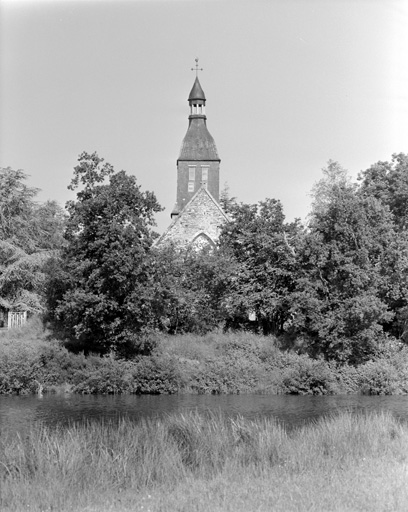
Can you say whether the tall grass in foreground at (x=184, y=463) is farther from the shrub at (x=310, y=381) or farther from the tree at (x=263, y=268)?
the tree at (x=263, y=268)

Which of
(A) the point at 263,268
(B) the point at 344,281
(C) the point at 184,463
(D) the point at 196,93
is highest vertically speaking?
(D) the point at 196,93

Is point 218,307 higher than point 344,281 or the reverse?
the reverse

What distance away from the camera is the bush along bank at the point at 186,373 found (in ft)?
100

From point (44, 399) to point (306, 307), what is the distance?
1325cm

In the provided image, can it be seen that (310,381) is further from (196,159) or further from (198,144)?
(198,144)

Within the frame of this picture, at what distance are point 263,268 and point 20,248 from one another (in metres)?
17.0

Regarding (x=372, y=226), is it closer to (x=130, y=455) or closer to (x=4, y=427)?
(x=4, y=427)

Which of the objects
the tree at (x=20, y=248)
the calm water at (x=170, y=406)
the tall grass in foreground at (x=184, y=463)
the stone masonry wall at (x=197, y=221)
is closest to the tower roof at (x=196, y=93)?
the stone masonry wall at (x=197, y=221)

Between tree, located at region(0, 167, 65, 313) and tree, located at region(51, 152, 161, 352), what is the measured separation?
8.50m

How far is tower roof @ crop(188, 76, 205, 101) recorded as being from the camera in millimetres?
67000

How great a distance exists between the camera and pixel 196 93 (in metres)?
67.1

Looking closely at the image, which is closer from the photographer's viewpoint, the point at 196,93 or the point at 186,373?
the point at 186,373

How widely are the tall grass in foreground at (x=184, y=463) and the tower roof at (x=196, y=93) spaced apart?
55.6 meters

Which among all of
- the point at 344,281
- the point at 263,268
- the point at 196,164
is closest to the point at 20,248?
the point at 263,268
